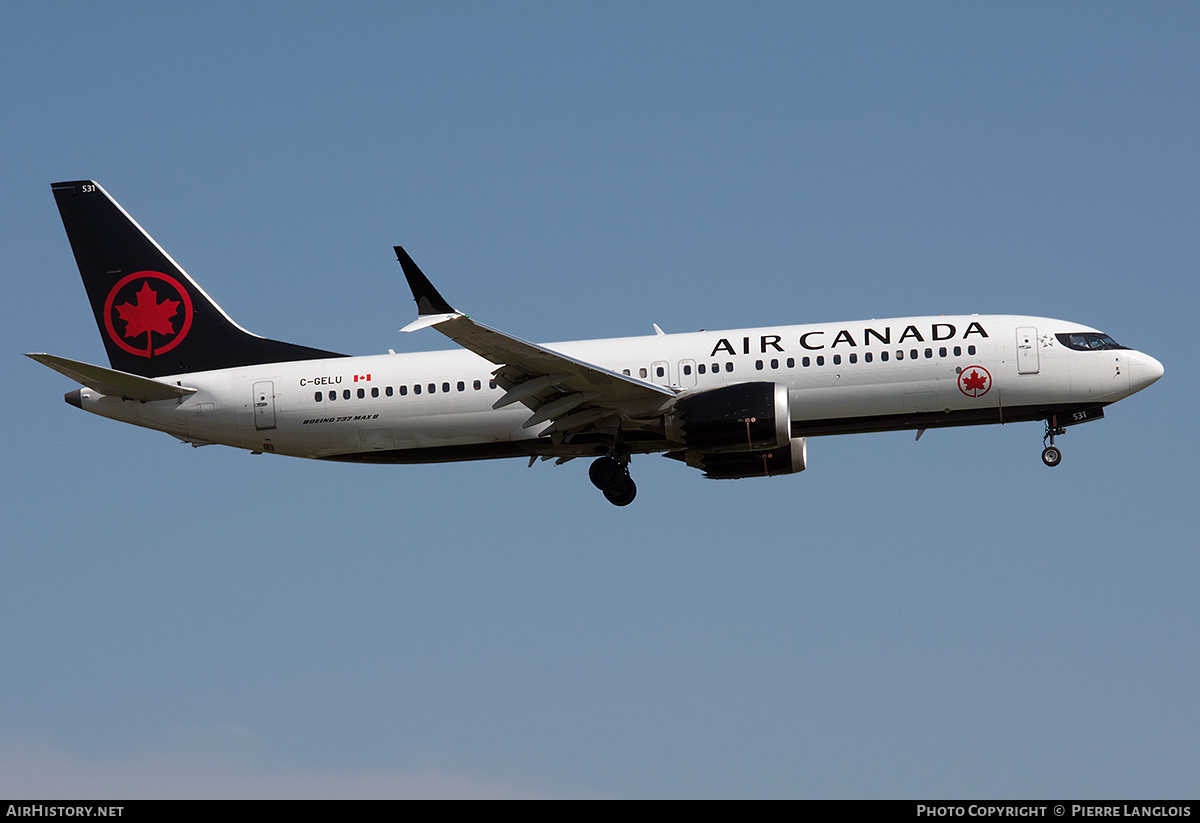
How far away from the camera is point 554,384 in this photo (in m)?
38.3


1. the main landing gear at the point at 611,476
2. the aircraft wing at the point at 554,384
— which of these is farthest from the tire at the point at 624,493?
the aircraft wing at the point at 554,384

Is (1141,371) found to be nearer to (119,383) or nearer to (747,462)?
(747,462)

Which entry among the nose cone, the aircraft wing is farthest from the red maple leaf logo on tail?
the nose cone

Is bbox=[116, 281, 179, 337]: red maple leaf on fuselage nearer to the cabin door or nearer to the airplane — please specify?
the airplane

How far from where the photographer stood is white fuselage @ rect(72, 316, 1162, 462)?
129ft

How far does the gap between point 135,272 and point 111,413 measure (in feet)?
18.8

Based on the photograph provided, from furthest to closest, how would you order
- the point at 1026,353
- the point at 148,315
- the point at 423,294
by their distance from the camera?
the point at 148,315 → the point at 1026,353 → the point at 423,294

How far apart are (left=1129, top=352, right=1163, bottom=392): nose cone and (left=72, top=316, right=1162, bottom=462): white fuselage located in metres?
0.04

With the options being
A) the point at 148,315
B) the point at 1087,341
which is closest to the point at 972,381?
the point at 1087,341

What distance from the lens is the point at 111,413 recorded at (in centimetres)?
4225

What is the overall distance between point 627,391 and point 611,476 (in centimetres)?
370

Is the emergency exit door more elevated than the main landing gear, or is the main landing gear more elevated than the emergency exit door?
the emergency exit door
